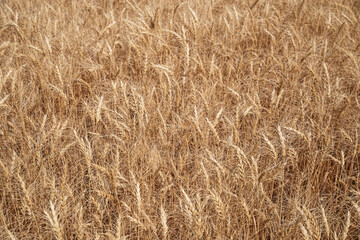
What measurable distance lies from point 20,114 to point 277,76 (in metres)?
1.70

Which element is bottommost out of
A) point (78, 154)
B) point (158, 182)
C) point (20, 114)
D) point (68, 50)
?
point (158, 182)

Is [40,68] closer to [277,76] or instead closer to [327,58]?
[277,76]

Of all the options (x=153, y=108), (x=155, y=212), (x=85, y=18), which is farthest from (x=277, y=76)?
(x=85, y=18)

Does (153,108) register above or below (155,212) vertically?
above

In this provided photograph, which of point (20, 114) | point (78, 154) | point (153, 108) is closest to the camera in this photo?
point (20, 114)

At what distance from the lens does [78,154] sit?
1.64 meters

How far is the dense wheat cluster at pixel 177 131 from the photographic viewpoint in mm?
1211

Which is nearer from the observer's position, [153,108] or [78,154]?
[78,154]

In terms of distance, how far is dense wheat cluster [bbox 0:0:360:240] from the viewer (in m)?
1.21

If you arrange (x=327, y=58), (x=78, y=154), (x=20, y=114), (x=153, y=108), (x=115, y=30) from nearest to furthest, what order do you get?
(x=20, y=114), (x=78, y=154), (x=153, y=108), (x=327, y=58), (x=115, y=30)

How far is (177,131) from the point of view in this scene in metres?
1.73

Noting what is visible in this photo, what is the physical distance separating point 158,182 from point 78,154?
1.70ft

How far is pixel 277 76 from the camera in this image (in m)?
2.00

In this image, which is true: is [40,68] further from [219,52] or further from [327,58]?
[327,58]
